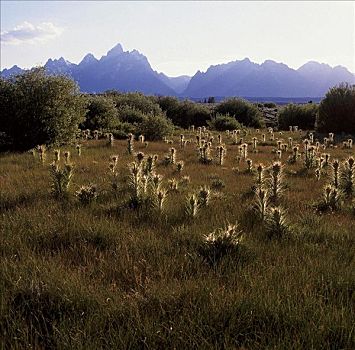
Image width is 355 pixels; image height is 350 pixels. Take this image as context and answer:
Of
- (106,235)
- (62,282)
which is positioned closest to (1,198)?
(106,235)

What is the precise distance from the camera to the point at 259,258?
4109mm

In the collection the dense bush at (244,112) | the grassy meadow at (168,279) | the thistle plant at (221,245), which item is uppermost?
the dense bush at (244,112)

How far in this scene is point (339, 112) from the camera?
2514 cm

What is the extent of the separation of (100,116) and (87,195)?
56.6 ft

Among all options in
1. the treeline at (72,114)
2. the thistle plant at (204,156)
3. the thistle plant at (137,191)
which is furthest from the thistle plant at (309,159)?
the treeline at (72,114)

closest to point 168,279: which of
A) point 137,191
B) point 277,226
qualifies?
point 277,226

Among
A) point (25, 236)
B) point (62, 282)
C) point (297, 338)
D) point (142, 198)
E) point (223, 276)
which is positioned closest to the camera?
point (297, 338)

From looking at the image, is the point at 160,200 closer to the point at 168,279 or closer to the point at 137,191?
the point at 137,191

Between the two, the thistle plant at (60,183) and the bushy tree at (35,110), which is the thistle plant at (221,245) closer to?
the thistle plant at (60,183)

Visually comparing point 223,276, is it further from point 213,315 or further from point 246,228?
point 246,228

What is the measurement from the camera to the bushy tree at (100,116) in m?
23.1

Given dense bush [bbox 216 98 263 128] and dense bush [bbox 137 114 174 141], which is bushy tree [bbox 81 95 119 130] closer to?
dense bush [bbox 137 114 174 141]

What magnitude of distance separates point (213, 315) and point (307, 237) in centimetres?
234

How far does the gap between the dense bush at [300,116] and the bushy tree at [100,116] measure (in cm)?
1685
